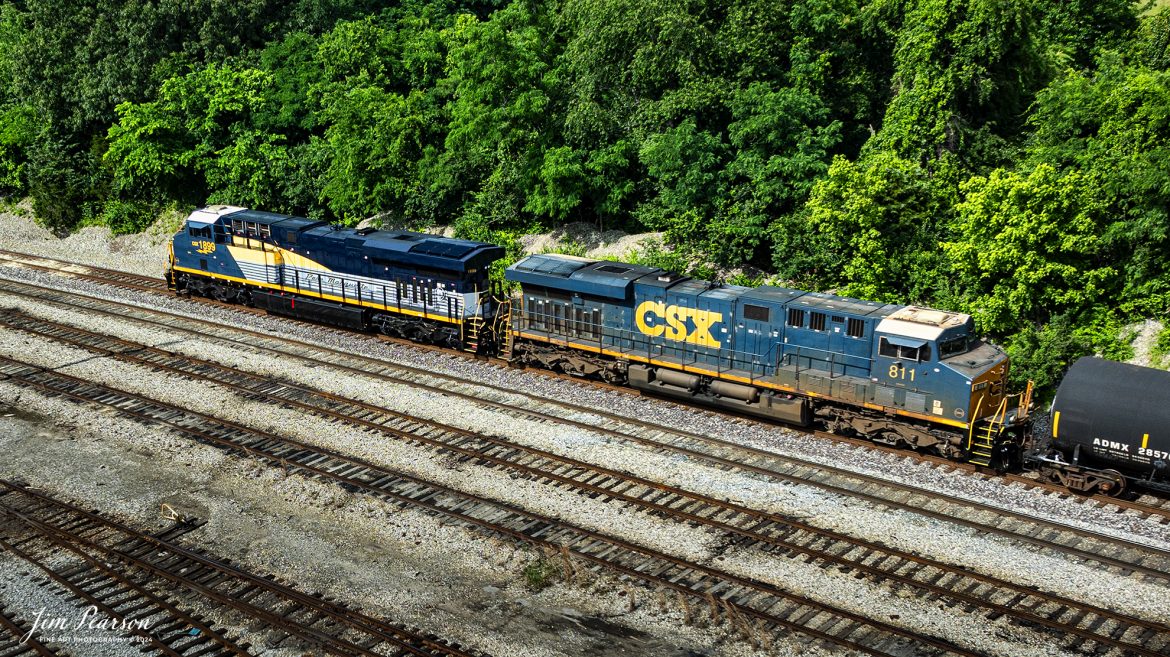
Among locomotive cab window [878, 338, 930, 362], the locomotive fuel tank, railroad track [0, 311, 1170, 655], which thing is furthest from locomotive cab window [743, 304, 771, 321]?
the locomotive fuel tank

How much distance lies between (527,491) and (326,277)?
15120 mm

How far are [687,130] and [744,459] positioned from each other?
14.7 meters

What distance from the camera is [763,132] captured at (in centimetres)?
3183

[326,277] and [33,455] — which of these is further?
[326,277]

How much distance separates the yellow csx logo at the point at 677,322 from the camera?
2457cm

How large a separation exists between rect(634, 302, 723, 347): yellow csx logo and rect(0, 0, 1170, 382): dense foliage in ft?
21.6

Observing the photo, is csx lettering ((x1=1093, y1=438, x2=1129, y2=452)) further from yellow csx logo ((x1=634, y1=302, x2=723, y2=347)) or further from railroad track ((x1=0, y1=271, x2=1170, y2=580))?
yellow csx logo ((x1=634, y1=302, x2=723, y2=347))

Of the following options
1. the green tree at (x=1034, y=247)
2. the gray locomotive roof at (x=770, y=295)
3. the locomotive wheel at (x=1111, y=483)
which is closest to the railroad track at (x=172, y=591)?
the gray locomotive roof at (x=770, y=295)

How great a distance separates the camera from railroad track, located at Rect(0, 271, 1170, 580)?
57.7 feet

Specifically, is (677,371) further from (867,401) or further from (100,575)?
(100,575)

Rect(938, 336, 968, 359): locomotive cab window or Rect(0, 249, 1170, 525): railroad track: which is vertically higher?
Rect(938, 336, 968, 359): locomotive cab window

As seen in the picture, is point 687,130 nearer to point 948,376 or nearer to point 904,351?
point 904,351

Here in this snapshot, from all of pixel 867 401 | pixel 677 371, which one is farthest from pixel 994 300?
pixel 677 371

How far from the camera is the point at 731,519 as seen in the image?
18.9m
